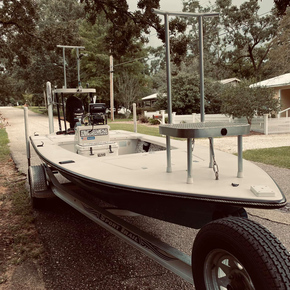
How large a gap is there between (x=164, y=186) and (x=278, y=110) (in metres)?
14.1

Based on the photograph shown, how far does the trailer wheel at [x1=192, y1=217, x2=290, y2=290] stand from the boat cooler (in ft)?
9.17

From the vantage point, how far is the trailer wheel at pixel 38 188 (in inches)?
162

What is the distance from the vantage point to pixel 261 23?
35750 mm

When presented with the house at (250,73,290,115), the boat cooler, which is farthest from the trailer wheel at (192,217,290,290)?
the house at (250,73,290,115)

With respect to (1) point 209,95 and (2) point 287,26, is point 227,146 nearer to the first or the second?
(1) point 209,95

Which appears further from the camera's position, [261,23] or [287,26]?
[261,23]

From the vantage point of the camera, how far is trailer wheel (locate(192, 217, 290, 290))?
163 cm

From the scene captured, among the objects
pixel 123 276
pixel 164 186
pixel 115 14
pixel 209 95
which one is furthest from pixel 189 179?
pixel 209 95

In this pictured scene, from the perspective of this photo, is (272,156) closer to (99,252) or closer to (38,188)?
(38,188)

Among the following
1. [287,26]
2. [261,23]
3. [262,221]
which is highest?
[261,23]

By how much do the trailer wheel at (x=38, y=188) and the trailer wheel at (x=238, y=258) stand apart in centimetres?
265

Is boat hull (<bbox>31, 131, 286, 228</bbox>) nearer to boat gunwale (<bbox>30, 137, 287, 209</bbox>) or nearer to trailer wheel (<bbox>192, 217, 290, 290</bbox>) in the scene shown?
boat gunwale (<bbox>30, 137, 287, 209</bbox>)

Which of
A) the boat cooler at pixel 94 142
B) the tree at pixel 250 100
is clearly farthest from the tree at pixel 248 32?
the boat cooler at pixel 94 142

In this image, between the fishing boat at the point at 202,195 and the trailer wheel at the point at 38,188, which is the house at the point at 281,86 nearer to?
the trailer wheel at the point at 38,188
